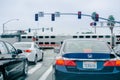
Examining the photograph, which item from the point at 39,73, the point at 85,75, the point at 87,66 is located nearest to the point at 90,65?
the point at 87,66

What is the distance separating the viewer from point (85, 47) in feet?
28.4

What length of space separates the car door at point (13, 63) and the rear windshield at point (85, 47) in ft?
5.71

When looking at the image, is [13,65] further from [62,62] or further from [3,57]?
[62,62]

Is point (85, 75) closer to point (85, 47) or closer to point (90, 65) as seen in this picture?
point (90, 65)

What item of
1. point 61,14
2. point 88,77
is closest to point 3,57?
point 88,77

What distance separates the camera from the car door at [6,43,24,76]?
30.8 feet

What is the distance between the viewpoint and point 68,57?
26.5 ft

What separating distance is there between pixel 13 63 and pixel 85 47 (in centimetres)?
242

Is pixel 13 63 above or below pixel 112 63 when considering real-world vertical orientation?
below

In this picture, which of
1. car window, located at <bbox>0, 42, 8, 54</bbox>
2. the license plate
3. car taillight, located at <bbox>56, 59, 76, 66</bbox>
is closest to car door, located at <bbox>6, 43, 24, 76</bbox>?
car window, located at <bbox>0, 42, 8, 54</bbox>

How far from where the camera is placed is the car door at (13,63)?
9389 millimetres

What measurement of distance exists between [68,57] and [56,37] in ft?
191

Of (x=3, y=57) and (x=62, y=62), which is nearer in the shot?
(x=62, y=62)

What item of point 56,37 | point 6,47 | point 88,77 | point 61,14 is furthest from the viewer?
point 56,37
